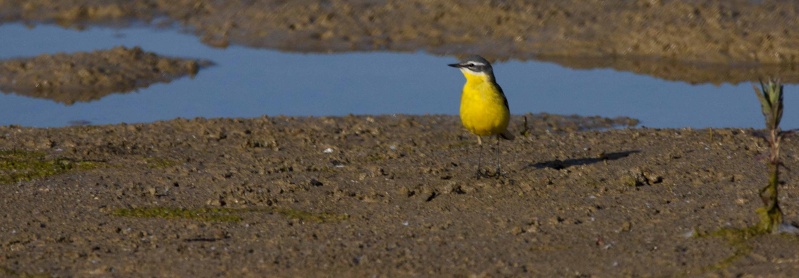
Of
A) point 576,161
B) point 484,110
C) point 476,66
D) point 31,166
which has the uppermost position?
point 476,66

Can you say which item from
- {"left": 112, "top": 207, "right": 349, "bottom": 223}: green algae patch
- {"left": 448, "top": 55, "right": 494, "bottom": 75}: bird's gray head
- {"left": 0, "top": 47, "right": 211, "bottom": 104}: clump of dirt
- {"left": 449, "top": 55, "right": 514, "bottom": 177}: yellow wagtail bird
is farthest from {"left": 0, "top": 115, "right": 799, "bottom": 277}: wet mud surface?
{"left": 0, "top": 47, "right": 211, "bottom": 104}: clump of dirt

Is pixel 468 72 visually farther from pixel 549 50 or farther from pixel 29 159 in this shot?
pixel 549 50

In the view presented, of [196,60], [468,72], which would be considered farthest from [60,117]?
[468,72]

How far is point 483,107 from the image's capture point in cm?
967

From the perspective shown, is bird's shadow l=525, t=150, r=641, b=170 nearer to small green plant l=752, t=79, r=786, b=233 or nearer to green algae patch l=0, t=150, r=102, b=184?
small green plant l=752, t=79, r=786, b=233

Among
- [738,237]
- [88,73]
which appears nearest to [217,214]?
[738,237]

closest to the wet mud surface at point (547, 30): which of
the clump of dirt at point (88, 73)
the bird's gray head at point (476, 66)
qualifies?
the clump of dirt at point (88, 73)

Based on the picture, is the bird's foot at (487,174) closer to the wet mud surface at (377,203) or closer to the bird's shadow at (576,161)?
the wet mud surface at (377,203)

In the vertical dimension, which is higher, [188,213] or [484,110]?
[484,110]

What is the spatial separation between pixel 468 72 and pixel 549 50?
709 cm

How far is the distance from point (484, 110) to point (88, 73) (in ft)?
23.8

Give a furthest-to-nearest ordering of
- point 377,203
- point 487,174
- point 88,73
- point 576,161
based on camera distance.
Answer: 1. point 88,73
2. point 576,161
3. point 487,174
4. point 377,203

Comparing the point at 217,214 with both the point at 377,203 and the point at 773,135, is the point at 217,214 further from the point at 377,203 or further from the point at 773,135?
the point at 773,135

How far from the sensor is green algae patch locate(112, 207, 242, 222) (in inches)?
336
